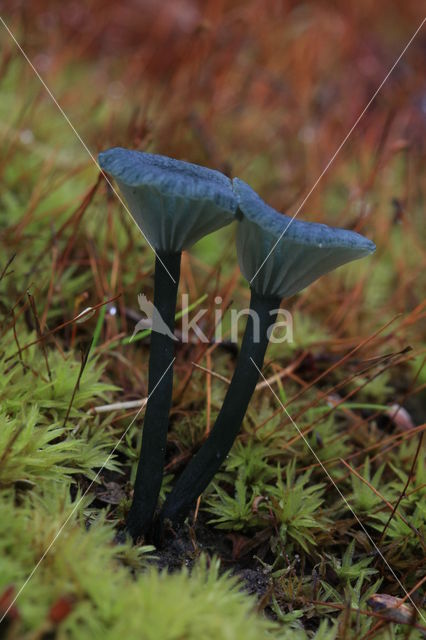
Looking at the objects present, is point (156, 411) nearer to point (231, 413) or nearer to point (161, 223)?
point (231, 413)

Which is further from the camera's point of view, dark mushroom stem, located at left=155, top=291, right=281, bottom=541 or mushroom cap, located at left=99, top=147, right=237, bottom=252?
dark mushroom stem, located at left=155, top=291, right=281, bottom=541

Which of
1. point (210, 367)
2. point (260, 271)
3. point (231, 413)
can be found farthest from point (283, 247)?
point (210, 367)

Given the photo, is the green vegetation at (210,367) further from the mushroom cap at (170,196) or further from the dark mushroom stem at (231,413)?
the mushroom cap at (170,196)

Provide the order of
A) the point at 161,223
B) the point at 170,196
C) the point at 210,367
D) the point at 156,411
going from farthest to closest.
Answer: the point at 210,367
the point at 156,411
the point at 161,223
the point at 170,196

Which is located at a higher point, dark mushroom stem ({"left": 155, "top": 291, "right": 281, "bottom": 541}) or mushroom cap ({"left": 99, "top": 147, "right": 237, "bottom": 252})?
mushroom cap ({"left": 99, "top": 147, "right": 237, "bottom": 252})

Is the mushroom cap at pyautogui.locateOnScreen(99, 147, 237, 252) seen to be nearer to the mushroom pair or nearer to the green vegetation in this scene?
the mushroom pair

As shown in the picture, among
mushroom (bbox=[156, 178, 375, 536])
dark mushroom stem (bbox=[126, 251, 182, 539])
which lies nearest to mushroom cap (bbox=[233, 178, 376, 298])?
mushroom (bbox=[156, 178, 375, 536])

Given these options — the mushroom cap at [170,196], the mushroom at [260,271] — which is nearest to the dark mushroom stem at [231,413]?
the mushroom at [260,271]
